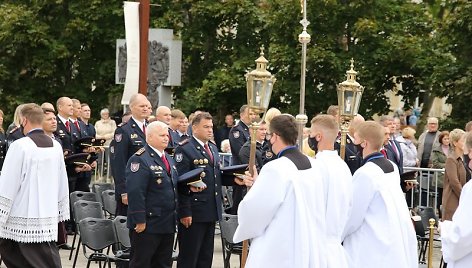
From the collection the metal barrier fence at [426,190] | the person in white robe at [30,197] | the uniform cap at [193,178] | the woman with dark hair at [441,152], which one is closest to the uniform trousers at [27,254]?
the person in white robe at [30,197]

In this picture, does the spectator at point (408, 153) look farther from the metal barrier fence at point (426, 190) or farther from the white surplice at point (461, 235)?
the white surplice at point (461, 235)

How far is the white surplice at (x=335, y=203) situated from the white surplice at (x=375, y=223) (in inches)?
9.2

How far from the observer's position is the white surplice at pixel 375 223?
10609mm

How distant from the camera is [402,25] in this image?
24844 millimetres

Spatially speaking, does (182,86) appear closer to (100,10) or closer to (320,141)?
(100,10)

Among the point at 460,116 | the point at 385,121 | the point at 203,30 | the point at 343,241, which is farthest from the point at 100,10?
the point at 343,241

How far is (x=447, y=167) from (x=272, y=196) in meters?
5.93

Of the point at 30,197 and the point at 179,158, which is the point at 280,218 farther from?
the point at 179,158

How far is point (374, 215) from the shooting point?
34.9 feet

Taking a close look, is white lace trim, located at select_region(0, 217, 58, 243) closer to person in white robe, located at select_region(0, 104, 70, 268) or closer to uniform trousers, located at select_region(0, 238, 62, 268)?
person in white robe, located at select_region(0, 104, 70, 268)

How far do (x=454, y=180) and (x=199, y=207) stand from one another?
11.5ft

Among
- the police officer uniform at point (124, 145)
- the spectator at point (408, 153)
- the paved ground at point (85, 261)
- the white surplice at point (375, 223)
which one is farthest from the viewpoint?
the spectator at point (408, 153)

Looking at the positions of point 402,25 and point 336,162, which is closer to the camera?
point 336,162

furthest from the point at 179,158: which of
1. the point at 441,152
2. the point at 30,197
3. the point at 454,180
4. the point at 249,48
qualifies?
the point at 249,48
